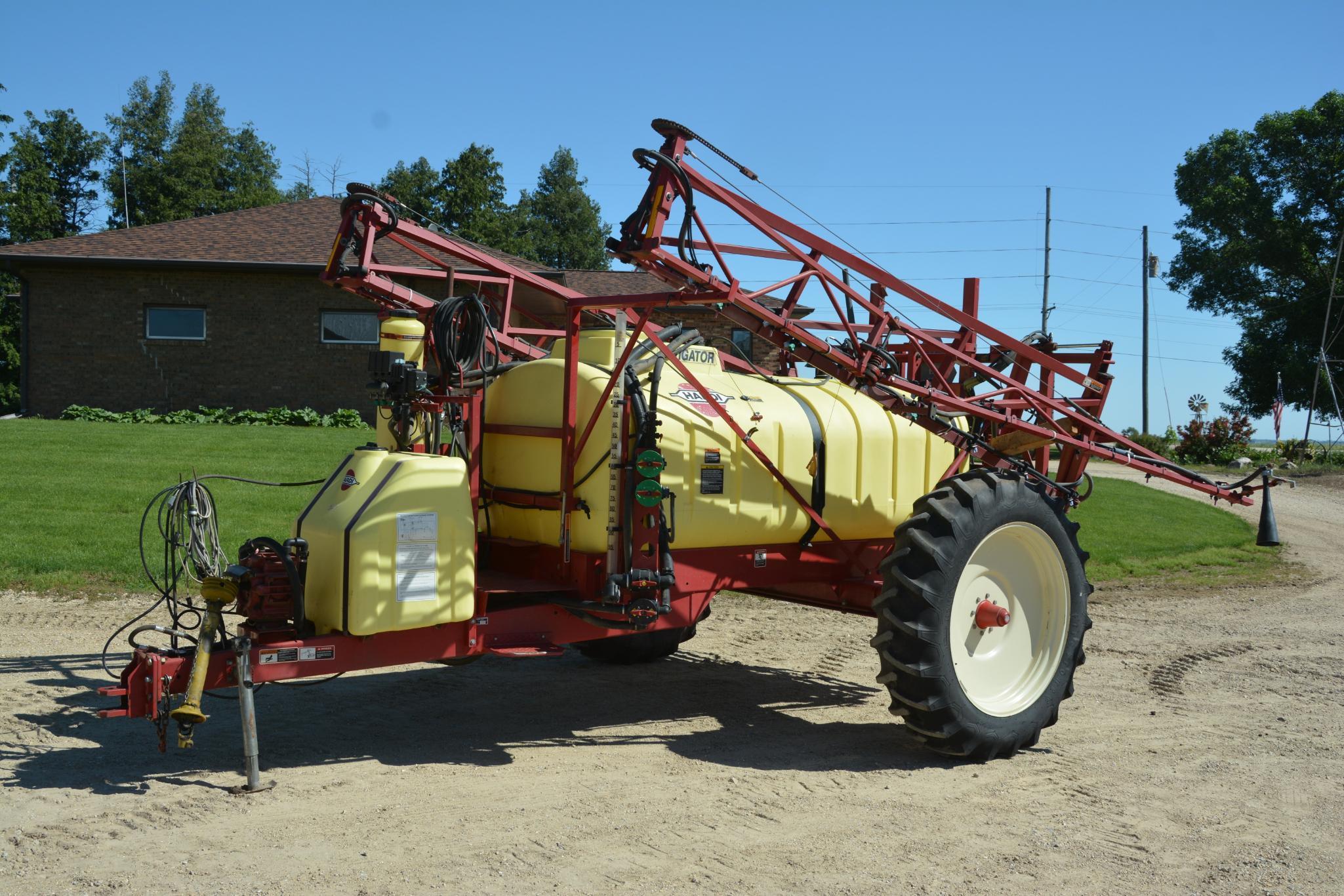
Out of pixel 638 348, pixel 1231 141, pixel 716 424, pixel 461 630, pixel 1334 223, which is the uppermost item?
pixel 1231 141

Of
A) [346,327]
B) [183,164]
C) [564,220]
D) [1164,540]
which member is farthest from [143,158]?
[1164,540]

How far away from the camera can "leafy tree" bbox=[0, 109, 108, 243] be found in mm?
42312

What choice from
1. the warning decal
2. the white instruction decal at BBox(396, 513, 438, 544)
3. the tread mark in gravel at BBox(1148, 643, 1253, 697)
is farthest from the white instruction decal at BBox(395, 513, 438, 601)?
the tread mark in gravel at BBox(1148, 643, 1253, 697)

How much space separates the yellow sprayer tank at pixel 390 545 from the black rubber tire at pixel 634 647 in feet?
8.85

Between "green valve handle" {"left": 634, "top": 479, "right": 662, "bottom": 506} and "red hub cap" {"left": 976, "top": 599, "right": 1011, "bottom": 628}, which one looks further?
"red hub cap" {"left": 976, "top": 599, "right": 1011, "bottom": 628}

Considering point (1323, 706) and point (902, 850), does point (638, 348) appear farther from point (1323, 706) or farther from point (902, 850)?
point (1323, 706)

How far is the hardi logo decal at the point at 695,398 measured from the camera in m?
6.48

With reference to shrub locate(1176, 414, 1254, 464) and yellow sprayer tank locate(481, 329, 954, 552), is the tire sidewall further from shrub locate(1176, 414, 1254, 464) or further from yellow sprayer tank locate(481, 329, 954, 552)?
shrub locate(1176, 414, 1254, 464)

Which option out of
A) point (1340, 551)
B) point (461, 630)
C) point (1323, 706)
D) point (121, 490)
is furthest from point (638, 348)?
point (1340, 551)

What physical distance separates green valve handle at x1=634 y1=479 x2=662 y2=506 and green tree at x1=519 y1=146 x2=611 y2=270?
59.5 m

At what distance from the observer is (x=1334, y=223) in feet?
138

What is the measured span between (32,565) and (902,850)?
8578 millimetres

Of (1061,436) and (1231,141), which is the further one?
(1231,141)

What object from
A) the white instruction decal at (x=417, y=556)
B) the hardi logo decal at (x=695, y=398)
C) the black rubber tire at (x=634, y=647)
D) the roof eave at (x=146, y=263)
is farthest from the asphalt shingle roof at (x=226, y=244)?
the white instruction decal at (x=417, y=556)
